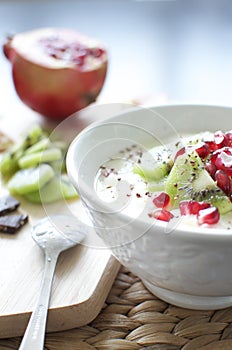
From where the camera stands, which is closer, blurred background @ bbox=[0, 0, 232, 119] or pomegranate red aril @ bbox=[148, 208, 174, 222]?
pomegranate red aril @ bbox=[148, 208, 174, 222]

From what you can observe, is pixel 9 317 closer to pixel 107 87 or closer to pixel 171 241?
pixel 171 241

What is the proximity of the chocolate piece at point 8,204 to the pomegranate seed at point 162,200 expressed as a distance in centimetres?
53

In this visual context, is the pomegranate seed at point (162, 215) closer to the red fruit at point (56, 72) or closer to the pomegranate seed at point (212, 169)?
the pomegranate seed at point (212, 169)

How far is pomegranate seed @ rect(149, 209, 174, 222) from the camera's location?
3.90ft

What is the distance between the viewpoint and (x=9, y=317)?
4.23ft

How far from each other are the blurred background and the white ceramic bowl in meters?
0.86

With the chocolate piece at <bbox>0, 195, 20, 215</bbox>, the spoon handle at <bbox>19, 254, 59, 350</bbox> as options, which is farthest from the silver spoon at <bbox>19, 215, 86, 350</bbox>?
the chocolate piece at <bbox>0, 195, 20, 215</bbox>

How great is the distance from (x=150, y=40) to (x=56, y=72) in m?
1.27

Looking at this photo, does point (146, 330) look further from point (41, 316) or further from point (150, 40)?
point (150, 40)

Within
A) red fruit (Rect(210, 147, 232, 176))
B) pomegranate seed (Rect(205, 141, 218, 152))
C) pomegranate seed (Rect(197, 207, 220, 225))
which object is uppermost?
red fruit (Rect(210, 147, 232, 176))

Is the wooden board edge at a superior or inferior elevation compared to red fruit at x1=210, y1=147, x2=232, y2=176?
inferior

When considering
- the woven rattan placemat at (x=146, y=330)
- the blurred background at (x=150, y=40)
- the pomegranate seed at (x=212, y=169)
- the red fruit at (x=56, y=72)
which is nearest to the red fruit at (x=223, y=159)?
the pomegranate seed at (x=212, y=169)

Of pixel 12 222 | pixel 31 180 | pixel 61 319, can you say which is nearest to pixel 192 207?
pixel 61 319

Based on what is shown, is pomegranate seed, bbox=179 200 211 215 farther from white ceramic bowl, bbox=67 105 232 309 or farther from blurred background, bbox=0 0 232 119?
blurred background, bbox=0 0 232 119
